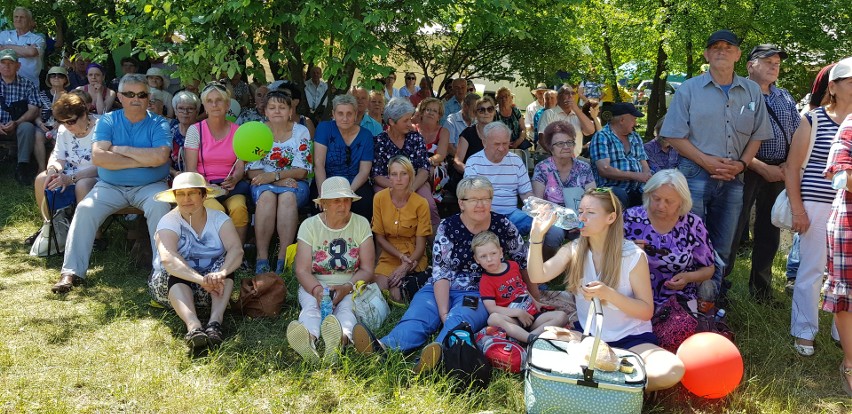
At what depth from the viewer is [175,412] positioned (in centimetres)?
334

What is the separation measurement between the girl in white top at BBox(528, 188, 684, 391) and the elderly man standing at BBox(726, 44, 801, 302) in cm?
160

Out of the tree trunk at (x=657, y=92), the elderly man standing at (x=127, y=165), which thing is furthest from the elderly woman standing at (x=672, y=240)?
the tree trunk at (x=657, y=92)

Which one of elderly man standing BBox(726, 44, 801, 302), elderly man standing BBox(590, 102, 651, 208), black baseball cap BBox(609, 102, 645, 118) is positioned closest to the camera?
elderly man standing BBox(726, 44, 801, 302)

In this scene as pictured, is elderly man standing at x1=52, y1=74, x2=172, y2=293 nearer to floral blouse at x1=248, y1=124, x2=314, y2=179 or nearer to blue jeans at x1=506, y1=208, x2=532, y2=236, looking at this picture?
floral blouse at x1=248, y1=124, x2=314, y2=179

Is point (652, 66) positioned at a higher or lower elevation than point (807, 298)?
higher

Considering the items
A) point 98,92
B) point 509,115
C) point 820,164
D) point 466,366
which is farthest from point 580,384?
point 98,92

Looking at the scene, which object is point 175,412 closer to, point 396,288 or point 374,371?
point 374,371

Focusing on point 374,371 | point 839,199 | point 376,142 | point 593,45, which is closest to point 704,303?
point 839,199

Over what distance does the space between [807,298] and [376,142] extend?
3447 millimetres

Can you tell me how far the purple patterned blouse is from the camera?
425cm

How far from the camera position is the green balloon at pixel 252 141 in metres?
5.45

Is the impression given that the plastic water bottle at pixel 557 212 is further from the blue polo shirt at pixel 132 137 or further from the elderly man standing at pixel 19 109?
the elderly man standing at pixel 19 109

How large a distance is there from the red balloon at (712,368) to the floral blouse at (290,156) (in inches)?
135

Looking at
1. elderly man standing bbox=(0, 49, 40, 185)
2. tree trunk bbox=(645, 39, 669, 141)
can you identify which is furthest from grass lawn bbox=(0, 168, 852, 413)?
tree trunk bbox=(645, 39, 669, 141)
